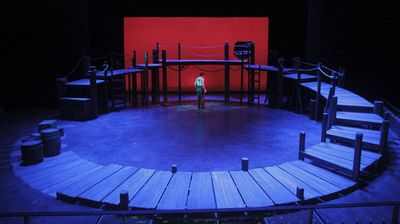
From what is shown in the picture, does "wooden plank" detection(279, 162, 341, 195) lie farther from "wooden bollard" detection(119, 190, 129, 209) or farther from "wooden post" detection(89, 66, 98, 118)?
"wooden post" detection(89, 66, 98, 118)

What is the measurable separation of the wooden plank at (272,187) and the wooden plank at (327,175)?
83 cm

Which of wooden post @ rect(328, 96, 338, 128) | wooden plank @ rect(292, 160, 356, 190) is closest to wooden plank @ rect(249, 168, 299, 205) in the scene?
wooden plank @ rect(292, 160, 356, 190)

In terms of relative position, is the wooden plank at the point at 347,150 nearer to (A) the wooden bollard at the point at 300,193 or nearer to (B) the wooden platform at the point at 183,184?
(B) the wooden platform at the point at 183,184

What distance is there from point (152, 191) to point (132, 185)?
1.42 feet

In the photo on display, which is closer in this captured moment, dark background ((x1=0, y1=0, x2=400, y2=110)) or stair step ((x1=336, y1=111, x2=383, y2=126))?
stair step ((x1=336, y1=111, x2=383, y2=126))

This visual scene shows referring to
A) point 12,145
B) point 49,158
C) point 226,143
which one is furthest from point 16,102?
point 226,143

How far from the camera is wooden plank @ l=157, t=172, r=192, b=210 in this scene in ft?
17.2

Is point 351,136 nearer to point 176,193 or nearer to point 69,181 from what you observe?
point 176,193

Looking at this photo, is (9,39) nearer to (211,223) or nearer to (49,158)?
(49,158)

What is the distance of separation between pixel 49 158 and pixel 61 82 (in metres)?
4.36

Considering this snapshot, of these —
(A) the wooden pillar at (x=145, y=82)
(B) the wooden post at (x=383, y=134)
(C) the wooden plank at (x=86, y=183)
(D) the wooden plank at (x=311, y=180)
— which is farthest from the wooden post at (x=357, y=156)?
(A) the wooden pillar at (x=145, y=82)

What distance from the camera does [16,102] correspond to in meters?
13.1

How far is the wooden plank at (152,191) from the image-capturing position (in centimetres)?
529

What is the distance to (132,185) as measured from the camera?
5.95 meters
